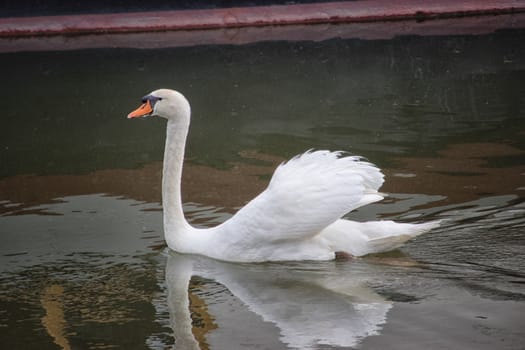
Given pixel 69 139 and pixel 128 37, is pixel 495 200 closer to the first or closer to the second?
pixel 69 139

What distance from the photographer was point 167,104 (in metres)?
7.04

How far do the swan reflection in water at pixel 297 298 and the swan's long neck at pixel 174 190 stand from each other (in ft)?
0.43

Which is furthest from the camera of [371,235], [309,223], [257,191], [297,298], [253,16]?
[253,16]

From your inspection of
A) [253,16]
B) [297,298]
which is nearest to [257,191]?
[297,298]

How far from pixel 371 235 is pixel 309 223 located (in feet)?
1.39

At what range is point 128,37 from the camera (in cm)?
1622

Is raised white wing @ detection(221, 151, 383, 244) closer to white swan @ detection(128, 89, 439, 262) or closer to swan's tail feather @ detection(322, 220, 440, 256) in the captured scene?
white swan @ detection(128, 89, 439, 262)

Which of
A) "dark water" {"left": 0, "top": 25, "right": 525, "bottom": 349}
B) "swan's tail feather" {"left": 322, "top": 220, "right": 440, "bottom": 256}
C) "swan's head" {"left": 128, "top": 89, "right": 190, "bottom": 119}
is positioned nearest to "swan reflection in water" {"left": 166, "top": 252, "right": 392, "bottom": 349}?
"dark water" {"left": 0, "top": 25, "right": 525, "bottom": 349}

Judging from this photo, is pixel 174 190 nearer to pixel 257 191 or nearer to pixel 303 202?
pixel 303 202

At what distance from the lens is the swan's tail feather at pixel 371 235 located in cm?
654

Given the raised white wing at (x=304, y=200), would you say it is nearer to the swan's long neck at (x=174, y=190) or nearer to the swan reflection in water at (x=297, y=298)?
the swan reflection in water at (x=297, y=298)

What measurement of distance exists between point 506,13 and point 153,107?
11143 mm

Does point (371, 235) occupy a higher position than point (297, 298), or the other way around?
point (371, 235)

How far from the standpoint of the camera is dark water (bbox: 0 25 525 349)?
577 centimetres
